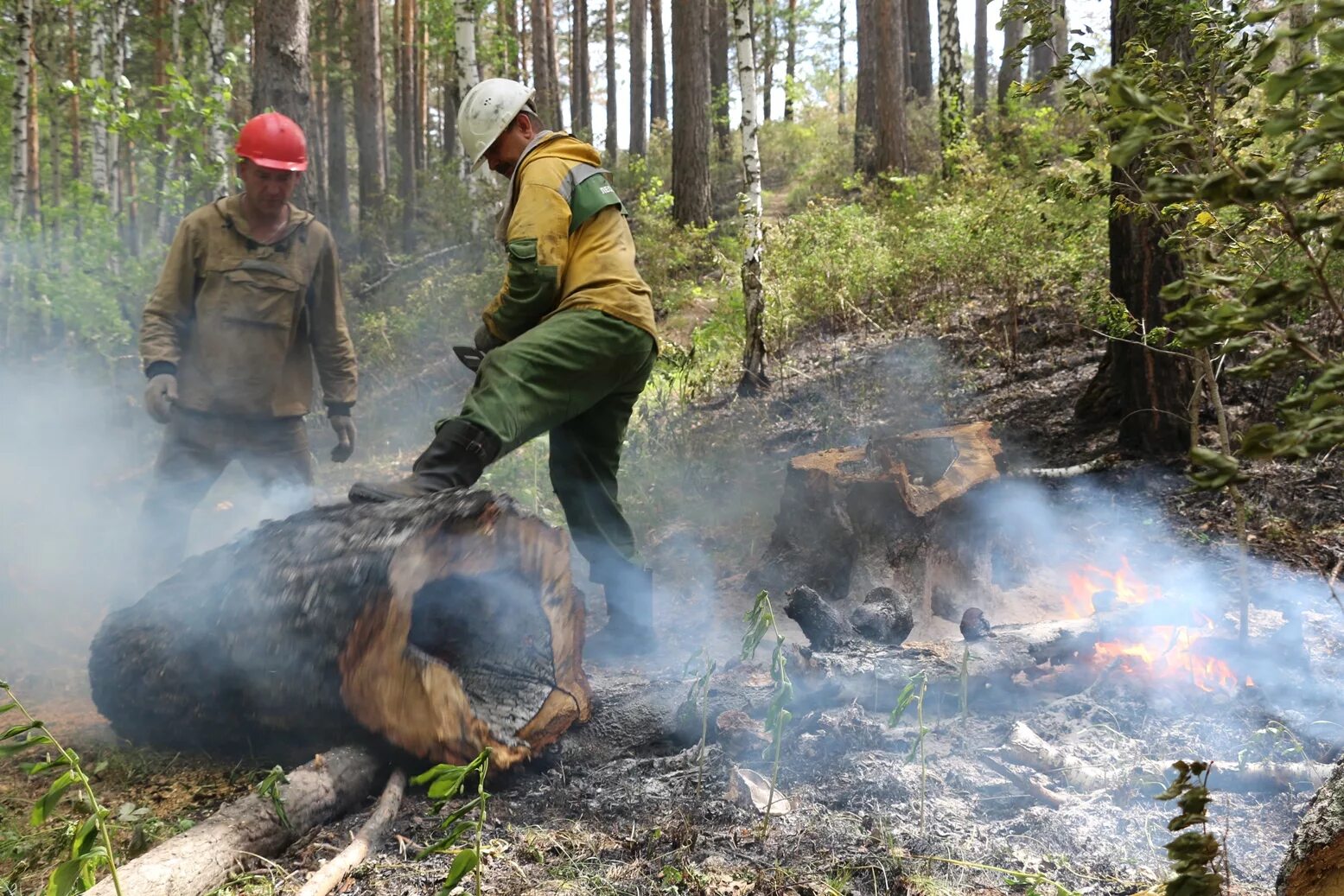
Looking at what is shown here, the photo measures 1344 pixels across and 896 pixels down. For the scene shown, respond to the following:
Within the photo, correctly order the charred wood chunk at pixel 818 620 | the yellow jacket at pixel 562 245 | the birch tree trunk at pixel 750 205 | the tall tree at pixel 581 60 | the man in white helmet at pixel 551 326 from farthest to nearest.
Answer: the tall tree at pixel 581 60, the birch tree trunk at pixel 750 205, the charred wood chunk at pixel 818 620, the yellow jacket at pixel 562 245, the man in white helmet at pixel 551 326

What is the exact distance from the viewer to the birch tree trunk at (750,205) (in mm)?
7082

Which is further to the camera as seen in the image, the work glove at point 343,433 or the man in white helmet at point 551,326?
the work glove at point 343,433

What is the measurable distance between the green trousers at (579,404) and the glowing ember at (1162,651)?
205 centimetres

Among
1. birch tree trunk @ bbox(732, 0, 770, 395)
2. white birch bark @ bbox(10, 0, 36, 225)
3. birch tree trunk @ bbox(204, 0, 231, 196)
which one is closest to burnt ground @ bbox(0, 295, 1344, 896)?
birch tree trunk @ bbox(732, 0, 770, 395)

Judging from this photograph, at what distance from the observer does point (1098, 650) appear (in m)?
3.33

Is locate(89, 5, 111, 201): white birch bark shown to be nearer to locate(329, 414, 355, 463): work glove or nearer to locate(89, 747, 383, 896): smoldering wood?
locate(329, 414, 355, 463): work glove

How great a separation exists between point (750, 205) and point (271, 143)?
389cm

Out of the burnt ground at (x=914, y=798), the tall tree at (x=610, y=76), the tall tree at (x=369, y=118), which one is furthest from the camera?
the tall tree at (x=610, y=76)

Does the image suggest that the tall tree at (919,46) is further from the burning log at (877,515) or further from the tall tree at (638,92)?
the burning log at (877,515)

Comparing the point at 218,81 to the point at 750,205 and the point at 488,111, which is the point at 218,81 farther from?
the point at 488,111

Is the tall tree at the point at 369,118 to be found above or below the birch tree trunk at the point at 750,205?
above

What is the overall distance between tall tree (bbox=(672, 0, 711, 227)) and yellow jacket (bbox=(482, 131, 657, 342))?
29.0ft

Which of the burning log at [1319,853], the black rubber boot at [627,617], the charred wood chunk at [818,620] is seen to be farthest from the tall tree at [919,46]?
the burning log at [1319,853]

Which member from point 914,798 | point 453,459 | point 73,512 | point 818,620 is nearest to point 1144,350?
point 818,620
